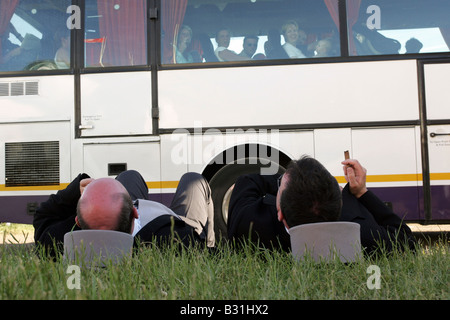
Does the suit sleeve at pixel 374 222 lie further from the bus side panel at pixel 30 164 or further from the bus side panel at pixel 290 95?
the bus side panel at pixel 30 164

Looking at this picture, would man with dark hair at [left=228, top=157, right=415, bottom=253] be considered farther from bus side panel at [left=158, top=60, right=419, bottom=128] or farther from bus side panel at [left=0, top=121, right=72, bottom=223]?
bus side panel at [left=0, top=121, right=72, bottom=223]

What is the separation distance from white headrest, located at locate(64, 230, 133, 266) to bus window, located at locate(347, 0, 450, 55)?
3.55m

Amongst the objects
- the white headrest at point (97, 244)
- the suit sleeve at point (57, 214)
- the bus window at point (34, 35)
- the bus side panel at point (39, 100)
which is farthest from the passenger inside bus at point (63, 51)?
the white headrest at point (97, 244)

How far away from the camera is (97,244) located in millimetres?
2148

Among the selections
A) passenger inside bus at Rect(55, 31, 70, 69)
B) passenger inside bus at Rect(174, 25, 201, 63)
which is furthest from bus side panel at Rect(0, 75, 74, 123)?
passenger inside bus at Rect(174, 25, 201, 63)

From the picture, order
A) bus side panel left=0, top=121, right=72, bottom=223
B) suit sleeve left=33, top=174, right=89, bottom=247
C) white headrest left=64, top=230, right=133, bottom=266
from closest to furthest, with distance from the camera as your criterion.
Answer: white headrest left=64, top=230, right=133, bottom=266, suit sleeve left=33, top=174, right=89, bottom=247, bus side panel left=0, top=121, right=72, bottom=223

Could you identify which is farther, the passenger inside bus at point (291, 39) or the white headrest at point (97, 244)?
the passenger inside bus at point (291, 39)

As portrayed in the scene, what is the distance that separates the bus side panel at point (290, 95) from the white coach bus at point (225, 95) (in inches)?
0.5

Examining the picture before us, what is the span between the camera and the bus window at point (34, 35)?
491 centimetres

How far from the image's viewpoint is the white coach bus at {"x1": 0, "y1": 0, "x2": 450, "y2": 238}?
4.60m
